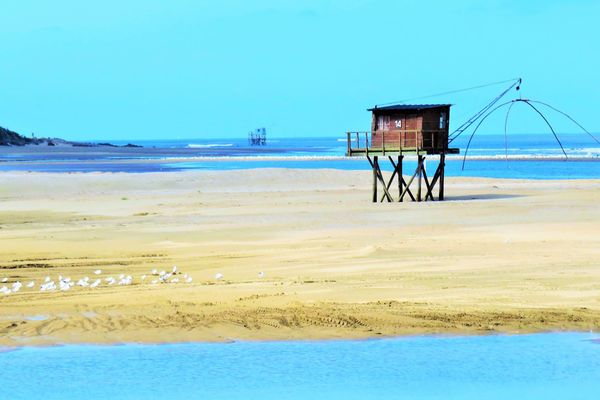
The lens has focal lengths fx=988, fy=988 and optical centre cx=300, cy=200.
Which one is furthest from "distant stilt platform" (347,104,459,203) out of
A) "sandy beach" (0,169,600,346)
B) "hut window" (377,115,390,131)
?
"sandy beach" (0,169,600,346)

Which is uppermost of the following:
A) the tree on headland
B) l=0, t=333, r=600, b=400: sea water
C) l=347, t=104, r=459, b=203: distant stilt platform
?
l=347, t=104, r=459, b=203: distant stilt platform

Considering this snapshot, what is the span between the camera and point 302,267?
16.5m

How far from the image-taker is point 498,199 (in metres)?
33.0

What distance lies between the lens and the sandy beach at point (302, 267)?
1222 centimetres

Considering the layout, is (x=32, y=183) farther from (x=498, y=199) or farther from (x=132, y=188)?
(x=498, y=199)

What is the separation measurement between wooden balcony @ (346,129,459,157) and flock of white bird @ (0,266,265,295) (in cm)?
1813

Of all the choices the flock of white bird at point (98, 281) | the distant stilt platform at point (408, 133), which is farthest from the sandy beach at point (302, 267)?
the distant stilt platform at point (408, 133)

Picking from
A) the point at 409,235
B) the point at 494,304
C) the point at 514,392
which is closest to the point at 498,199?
the point at 409,235

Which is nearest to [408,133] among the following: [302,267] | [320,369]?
[302,267]

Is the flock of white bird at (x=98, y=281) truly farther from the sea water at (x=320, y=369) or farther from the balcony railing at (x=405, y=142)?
the balcony railing at (x=405, y=142)

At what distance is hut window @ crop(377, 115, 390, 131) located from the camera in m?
34.2

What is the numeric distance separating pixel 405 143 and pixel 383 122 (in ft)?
3.83

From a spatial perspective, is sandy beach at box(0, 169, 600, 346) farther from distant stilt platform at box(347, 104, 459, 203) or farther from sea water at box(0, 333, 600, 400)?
distant stilt platform at box(347, 104, 459, 203)

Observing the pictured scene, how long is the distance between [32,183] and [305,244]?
2592cm
